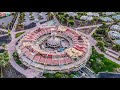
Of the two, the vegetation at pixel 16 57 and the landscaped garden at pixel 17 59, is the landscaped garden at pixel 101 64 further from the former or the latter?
the vegetation at pixel 16 57

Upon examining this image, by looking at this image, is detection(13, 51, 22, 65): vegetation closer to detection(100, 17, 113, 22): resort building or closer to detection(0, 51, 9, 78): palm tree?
detection(0, 51, 9, 78): palm tree

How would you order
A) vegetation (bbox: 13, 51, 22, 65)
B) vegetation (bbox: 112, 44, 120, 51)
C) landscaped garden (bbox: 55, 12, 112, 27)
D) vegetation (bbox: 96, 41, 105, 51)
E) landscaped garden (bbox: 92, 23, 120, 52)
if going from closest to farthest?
vegetation (bbox: 13, 51, 22, 65), vegetation (bbox: 112, 44, 120, 51), vegetation (bbox: 96, 41, 105, 51), landscaped garden (bbox: 92, 23, 120, 52), landscaped garden (bbox: 55, 12, 112, 27)

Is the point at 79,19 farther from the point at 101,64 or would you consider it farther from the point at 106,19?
the point at 101,64

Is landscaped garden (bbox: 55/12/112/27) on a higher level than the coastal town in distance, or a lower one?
higher

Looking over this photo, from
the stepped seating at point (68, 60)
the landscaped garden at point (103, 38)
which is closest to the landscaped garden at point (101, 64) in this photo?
the landscaped garden at point (103, 38)

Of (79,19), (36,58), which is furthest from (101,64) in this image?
(79,19)

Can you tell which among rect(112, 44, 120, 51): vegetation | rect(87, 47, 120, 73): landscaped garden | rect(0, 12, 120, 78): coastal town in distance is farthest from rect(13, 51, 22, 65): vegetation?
rect(112, 44, 120, 51): vegetation

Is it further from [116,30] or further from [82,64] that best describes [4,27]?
[116,30]
